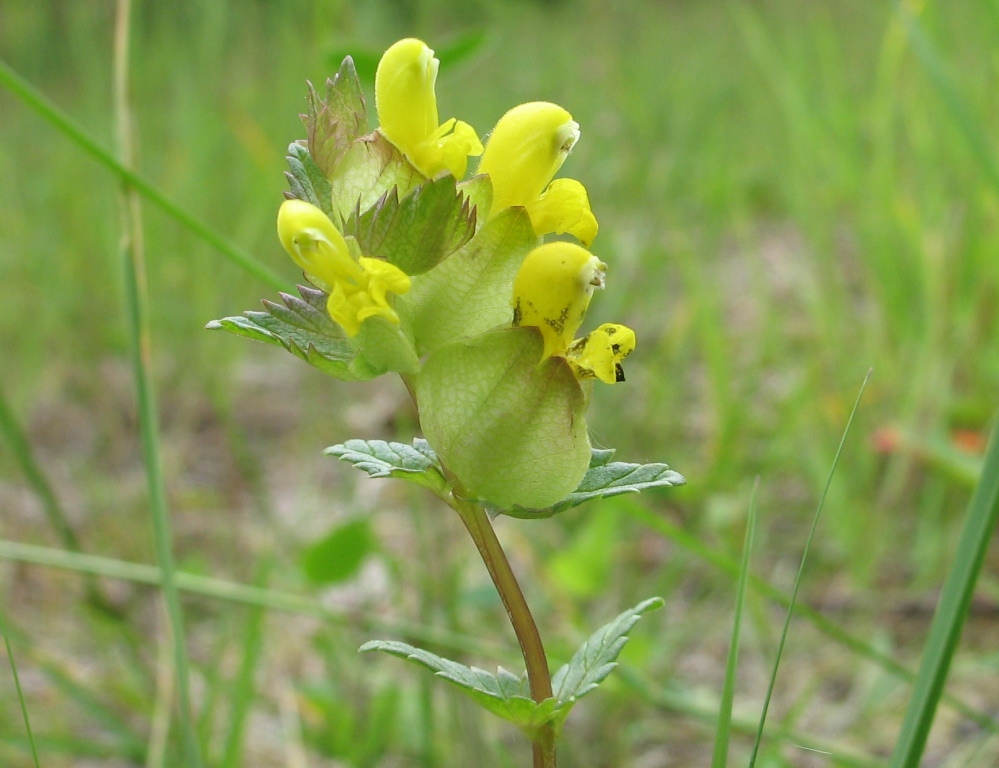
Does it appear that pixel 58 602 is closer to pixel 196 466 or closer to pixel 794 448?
pixel 196 466

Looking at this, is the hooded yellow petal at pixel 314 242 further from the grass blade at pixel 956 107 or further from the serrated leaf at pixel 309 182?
the grass blade at pixel 956 107

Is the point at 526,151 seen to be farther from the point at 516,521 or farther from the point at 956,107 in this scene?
the point at 516,521

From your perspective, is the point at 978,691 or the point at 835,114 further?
the point at 835,114

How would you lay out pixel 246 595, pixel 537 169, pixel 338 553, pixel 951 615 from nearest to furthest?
1. pixel 951 615
2. pixel 537 169
3. pixel 246 595
4. pixel 338 553

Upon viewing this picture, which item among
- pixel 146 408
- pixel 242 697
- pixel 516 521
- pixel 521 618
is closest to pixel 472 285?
pixel 521 618

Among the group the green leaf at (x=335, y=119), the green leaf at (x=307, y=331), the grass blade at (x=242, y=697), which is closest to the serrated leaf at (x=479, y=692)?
the green leaf at (x=307, y=331)

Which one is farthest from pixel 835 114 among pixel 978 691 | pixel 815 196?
pixel 978 691
